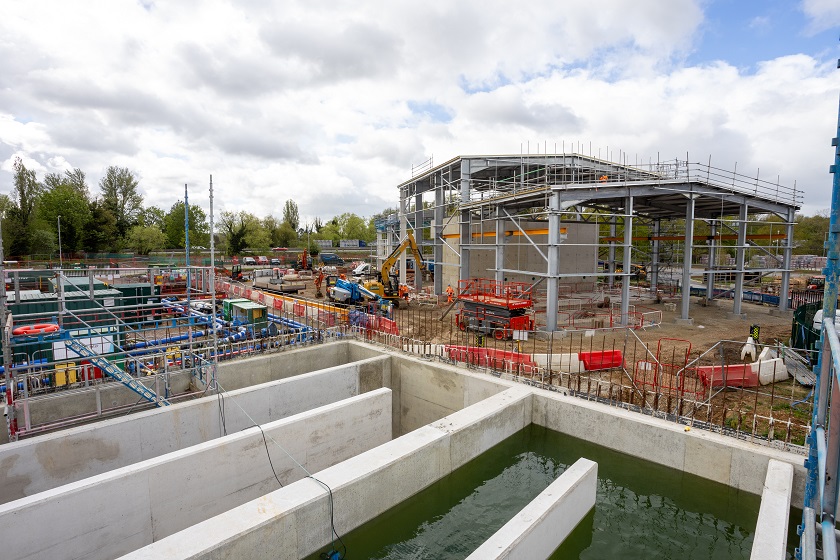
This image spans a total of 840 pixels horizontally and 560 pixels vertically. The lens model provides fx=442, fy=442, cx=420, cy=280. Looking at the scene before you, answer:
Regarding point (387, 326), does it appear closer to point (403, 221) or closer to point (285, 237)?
A: point (403, 221)

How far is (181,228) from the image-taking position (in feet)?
240

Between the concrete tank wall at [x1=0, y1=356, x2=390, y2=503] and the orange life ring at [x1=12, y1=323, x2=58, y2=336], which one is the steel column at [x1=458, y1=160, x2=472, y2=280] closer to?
the concrete tank wall at [x1=0, y1=356, x2=390, y2=503]

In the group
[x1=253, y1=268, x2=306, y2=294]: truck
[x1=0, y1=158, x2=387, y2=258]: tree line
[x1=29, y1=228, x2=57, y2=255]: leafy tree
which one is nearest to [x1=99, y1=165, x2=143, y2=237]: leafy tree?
[x1=0, y1=158, x2=387, y2=258]: tree line

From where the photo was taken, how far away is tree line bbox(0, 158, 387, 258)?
47.8m

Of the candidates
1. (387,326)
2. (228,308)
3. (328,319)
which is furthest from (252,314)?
(387,326)

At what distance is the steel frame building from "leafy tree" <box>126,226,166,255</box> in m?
42.2

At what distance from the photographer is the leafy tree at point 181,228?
7112 cm

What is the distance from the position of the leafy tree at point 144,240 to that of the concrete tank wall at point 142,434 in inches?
2233

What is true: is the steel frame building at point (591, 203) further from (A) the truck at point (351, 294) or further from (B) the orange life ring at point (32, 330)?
(B) the orange life ring at point (32, 330)

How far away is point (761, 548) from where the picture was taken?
6.11m

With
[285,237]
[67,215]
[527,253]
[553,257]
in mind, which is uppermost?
[67,215]

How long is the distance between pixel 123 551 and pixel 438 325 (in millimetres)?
16202

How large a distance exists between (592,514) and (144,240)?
A: 6600 cm

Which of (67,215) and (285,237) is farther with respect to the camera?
(285,237)
